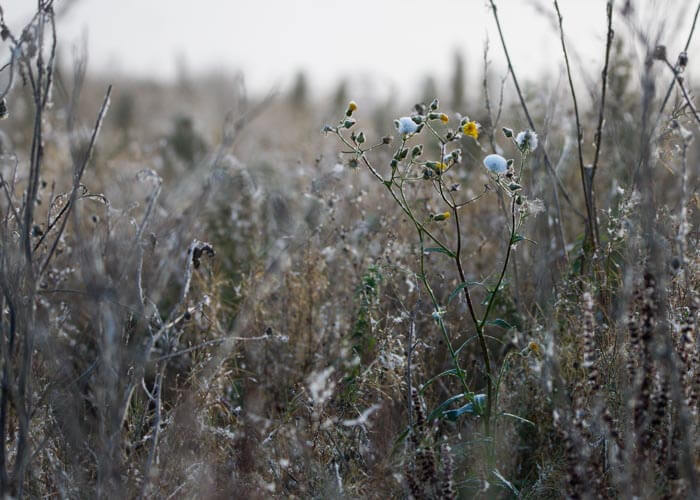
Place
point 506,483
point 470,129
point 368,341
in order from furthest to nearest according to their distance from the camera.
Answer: point 368,341
point 470,129
point 506,483

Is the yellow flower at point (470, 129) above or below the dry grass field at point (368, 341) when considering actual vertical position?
above

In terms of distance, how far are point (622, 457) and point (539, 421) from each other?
0.36 metres

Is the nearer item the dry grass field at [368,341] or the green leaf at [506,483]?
the dry grass field at [368,341]

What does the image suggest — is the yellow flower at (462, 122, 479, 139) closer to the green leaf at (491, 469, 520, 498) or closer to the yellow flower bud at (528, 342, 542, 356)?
the yellow flower bud at (528, 342, 542, 356)

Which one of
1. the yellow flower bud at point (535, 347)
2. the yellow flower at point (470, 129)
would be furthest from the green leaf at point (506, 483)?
the yellow flower at point (470, 129)

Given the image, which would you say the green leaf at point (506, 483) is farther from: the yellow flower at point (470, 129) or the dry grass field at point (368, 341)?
the yellow flower at point (470, 129)

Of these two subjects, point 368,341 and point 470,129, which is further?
point 368,341

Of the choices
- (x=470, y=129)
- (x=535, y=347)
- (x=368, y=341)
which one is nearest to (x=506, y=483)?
(x=535, y=347)

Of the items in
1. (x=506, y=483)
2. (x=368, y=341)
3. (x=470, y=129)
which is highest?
(x=470, y=129)

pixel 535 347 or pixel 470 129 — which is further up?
pixel 470 129

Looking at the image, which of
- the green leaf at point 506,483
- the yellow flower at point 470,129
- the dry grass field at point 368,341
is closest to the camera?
the dry grass field at point 368,341

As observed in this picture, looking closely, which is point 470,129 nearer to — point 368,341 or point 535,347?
point 535,347

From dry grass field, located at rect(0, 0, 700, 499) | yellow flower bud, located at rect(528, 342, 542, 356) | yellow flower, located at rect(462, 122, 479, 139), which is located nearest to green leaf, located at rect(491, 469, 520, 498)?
dry grass field, located at rect(0, 0, 700, 499)

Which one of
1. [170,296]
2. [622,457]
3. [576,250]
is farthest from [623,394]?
[170,296]
